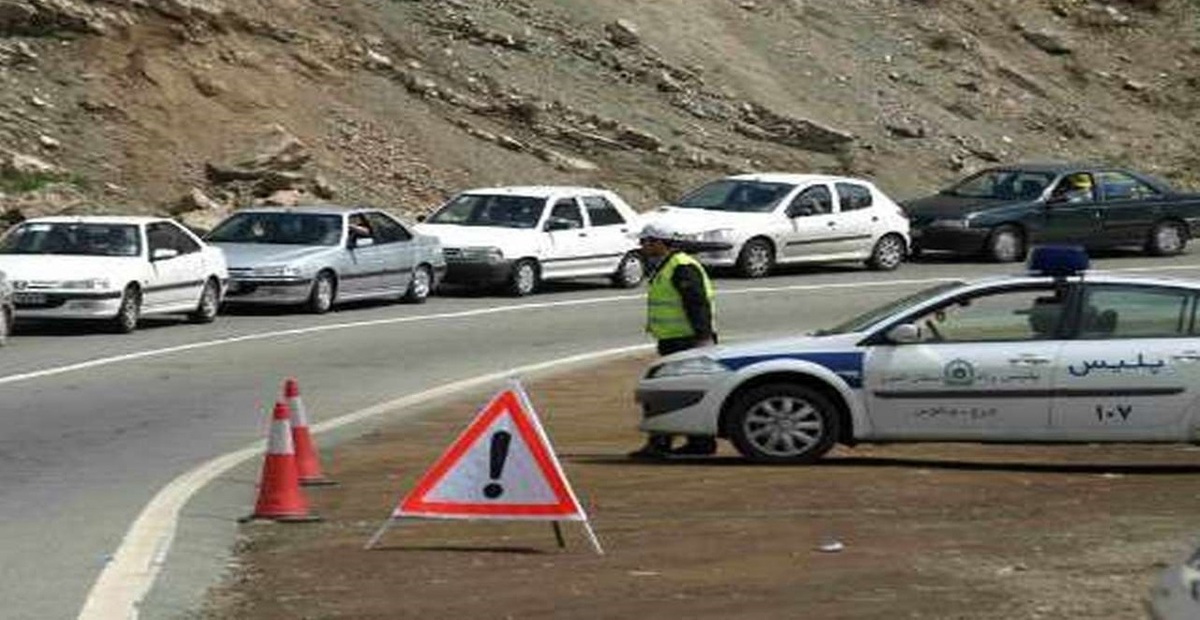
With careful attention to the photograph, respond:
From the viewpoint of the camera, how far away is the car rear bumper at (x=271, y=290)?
26828 millimetres

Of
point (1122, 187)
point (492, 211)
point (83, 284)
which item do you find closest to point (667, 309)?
point (83, 284)

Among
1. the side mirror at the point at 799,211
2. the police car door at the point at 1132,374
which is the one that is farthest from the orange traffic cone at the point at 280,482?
the side mirror at the point at 799,211

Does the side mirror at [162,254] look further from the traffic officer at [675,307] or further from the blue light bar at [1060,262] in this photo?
the blue light bar at [1060,262]

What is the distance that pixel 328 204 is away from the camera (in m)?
33.9

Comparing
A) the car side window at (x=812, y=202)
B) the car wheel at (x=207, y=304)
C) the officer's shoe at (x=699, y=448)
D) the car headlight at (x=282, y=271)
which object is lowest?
the officer's shoe at (x=699, y=448)

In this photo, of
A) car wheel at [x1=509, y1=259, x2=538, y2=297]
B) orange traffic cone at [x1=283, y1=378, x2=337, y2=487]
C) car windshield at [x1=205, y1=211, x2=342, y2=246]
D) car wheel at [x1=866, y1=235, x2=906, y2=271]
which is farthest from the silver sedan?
orange traffic cone at [x1=283, y1=378, x2=337, y2=487]

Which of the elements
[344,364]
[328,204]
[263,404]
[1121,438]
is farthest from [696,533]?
[328,204]

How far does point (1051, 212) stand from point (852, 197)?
361 cm

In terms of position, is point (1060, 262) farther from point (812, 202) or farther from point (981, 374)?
point (812, 202)

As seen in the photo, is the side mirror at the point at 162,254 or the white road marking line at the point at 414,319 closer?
the white road marking line at the point at 414,319

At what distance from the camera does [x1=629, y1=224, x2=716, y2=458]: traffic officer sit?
49.0 ft

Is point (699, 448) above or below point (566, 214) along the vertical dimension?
below

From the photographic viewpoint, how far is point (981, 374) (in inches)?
550

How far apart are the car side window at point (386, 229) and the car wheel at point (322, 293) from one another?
1.25m
